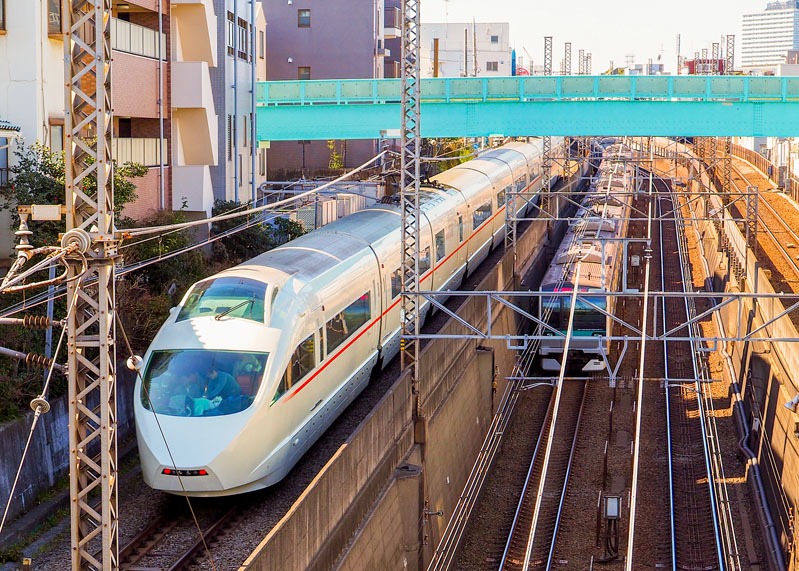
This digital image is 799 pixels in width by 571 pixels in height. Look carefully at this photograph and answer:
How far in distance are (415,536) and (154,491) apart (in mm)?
3994

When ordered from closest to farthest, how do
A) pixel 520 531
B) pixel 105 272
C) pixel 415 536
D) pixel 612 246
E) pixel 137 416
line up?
pixel 105 272, pixel 137 416, pixel 415 536, pixel 520 531, pixel 612 246

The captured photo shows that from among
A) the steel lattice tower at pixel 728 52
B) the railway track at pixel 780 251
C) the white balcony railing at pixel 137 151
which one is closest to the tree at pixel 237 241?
the white balcony railing at pixel 137 151

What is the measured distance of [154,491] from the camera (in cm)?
1341

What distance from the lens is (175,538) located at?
11.9 meters

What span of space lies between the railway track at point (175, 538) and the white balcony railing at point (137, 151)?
949 centimetres

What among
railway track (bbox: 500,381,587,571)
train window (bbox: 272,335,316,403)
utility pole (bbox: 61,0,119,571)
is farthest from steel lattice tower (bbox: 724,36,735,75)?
utility pole (bbox: 61,0,119,571)

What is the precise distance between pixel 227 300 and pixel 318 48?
1419 inches

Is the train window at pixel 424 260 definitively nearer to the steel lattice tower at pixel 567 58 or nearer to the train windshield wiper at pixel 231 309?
the train windshield wiper at pixel 231 309

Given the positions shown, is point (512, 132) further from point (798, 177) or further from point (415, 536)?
point (798, 177)

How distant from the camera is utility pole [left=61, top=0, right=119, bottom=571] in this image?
24.4 feet

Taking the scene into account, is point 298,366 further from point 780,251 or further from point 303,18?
point 303,18

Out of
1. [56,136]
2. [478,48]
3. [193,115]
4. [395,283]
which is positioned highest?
[478,48]

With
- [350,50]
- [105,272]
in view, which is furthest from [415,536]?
[350,50]

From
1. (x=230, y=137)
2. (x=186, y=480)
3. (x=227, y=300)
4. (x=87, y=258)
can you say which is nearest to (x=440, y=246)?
(x=230, y=137)
